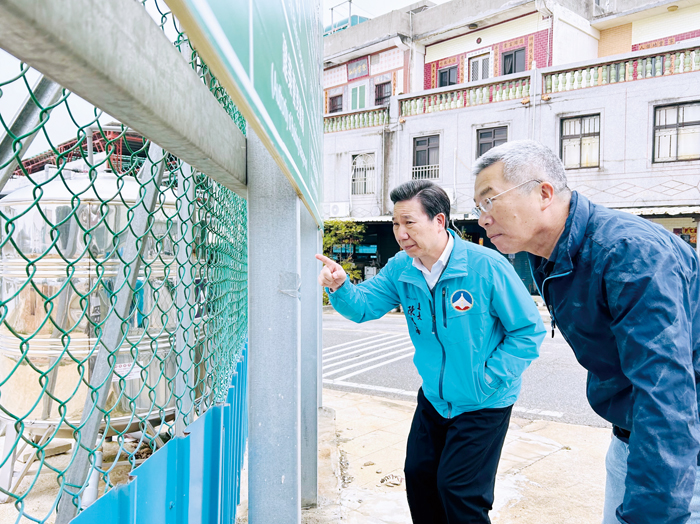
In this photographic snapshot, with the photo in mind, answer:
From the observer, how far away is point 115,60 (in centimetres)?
52

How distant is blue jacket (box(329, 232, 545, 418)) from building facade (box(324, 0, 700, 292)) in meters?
14.5

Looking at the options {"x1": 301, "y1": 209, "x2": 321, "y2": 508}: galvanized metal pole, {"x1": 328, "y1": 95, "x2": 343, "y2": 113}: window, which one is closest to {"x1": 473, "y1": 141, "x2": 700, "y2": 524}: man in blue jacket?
{"x1": 301, "y1": 209, "x2": 321, "y2": 508}: galvanized metal pole

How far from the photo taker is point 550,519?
3471 mm

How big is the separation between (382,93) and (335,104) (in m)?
2.57

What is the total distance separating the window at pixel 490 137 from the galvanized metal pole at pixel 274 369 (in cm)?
1728

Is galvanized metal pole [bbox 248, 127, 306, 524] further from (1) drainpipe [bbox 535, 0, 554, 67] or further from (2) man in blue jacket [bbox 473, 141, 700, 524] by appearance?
(1) drainpipe [bbox 535, 0, 554, 67]

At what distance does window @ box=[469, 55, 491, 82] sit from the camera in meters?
20.4

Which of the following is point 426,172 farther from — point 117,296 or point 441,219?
point 117,296

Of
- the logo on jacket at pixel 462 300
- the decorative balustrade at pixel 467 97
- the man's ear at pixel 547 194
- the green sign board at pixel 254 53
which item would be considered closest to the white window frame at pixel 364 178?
the decorative balustrade at pixel 467 97

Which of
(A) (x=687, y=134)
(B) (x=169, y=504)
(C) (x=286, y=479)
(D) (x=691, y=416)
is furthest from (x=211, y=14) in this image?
(A) (x=687, y=134)

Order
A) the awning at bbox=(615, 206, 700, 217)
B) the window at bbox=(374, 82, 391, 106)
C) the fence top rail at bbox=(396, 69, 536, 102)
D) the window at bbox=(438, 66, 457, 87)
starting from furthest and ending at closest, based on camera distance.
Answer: the window at bbox=(374, 82, 391, 106), the window at bbox=(438, 66, 457, 87), the fence top rail at bbox=(396, 69, 536, 102), the awning at bbox=(615, 206, 700, 217)

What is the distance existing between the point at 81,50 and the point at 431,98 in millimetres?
19985

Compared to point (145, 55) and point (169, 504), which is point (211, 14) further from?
point (169, 504)

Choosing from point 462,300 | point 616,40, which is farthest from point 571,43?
point 462,300
